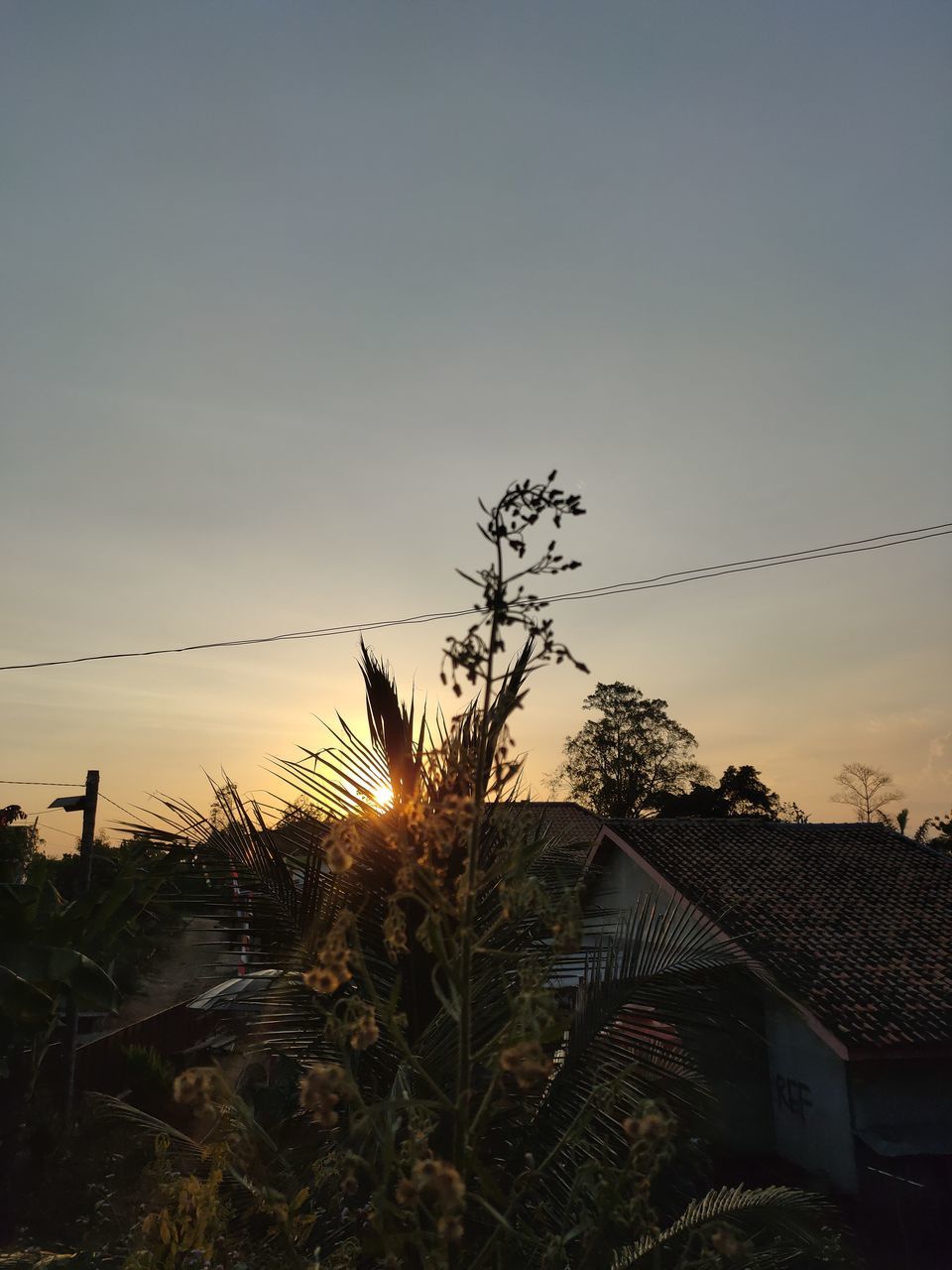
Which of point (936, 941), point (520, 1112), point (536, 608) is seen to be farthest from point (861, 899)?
point (536, 608)

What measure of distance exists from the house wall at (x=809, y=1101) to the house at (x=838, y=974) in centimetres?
2

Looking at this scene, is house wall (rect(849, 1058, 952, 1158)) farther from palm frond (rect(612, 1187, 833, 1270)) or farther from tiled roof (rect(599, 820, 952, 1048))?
palm frond (rect(612, 1187, 833, 1270))

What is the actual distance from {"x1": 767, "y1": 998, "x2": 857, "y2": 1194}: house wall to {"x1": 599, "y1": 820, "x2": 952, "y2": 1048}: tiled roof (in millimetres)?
931

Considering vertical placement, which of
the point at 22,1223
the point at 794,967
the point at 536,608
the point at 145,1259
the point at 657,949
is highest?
the point at 536,608

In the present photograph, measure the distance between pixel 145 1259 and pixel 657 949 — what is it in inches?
127

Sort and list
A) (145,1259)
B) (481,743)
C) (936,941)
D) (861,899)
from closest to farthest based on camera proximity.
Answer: (481,743) → (145,1259) → (936,941) → (861,899)

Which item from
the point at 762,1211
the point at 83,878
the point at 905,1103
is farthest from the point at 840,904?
the point at 83,878

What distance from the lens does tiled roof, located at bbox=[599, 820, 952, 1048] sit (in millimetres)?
11141

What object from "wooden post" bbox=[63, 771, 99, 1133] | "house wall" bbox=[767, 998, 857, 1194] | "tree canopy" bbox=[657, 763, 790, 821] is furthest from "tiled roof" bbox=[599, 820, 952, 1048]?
"tree canopy" bbox=[657, 763, 790, 821]

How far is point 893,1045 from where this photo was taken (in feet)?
34.4

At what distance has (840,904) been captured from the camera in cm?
1489

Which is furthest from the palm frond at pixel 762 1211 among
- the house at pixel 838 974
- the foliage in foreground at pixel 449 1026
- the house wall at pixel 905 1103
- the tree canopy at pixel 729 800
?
the tree canopy at pixel 729 800

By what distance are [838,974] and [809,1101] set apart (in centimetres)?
179

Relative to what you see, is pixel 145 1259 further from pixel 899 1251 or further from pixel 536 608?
pixel 899 1251
